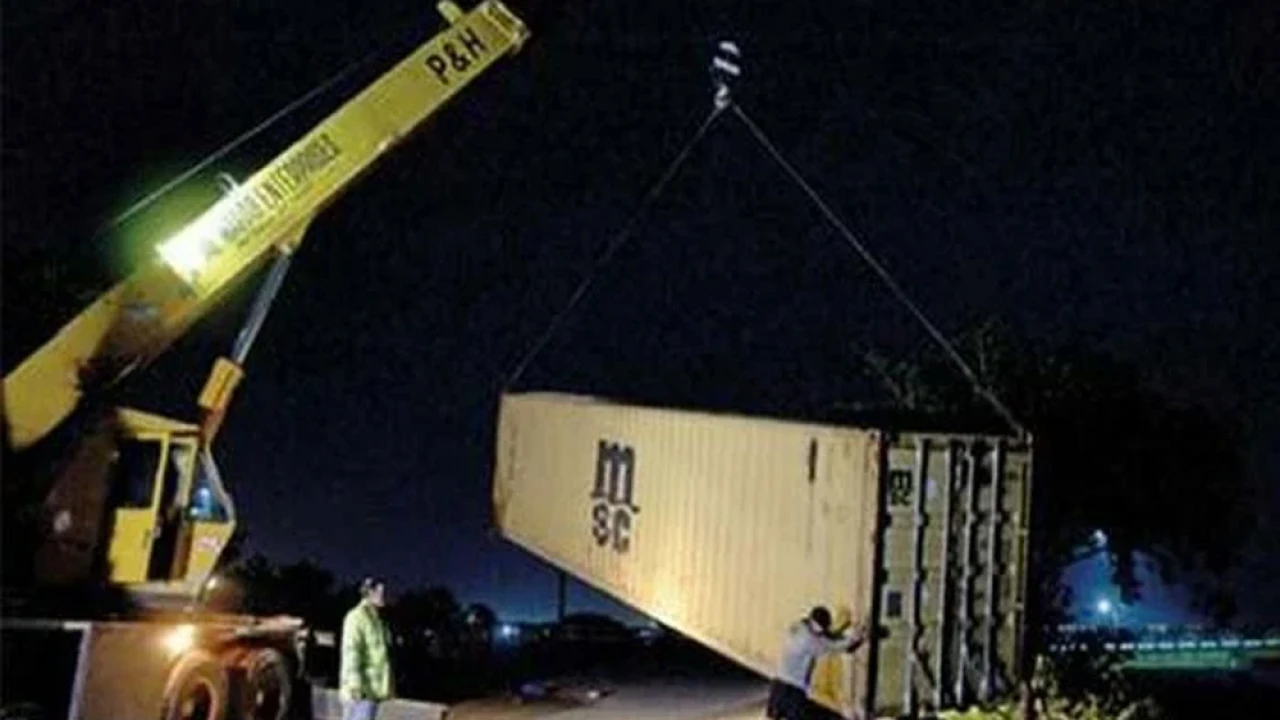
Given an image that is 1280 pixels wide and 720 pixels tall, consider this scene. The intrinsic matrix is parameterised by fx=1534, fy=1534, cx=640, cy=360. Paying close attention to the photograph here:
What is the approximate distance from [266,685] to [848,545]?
5.56 meters

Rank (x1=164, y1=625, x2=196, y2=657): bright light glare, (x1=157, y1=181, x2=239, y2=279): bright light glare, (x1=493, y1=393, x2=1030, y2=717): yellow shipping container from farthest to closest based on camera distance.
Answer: (x1=157, y1=181, x2=239, y2=279): bright light glare → (x1=164, y1=625, x2=196, y2=657): bright light glare → (x1=493, y1=393, x2=1030, y2=717): yellow shipping container

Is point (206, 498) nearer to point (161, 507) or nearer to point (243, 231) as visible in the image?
point (161, 507)

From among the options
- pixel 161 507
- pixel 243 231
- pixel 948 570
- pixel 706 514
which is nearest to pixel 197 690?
pixel 161 507

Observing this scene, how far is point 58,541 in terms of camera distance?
13.2m

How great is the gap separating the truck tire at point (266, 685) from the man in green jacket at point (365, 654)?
8.26ft

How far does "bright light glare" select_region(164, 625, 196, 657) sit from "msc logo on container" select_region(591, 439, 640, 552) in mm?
4758

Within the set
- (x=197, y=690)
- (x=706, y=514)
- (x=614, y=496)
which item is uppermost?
(x=614, y=496)

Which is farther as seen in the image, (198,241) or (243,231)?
(243,231)

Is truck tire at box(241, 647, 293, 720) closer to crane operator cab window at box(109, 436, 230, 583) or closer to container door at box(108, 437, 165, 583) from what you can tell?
crane operator cab window at box(109, 436, 230, 583)

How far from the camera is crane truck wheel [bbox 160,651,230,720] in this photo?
13008 millimetres

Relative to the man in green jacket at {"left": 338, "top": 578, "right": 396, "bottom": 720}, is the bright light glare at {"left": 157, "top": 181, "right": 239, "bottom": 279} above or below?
above

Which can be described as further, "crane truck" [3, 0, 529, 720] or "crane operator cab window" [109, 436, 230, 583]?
"crane operator cab window" [109, 436, 230, 583]

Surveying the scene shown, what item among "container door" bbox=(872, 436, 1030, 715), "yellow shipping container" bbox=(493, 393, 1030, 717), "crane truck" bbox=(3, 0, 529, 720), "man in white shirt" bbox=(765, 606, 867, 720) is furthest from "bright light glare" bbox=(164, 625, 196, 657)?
"container door" bbox=(872, 436, 1030, 715)

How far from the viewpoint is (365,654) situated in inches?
461
